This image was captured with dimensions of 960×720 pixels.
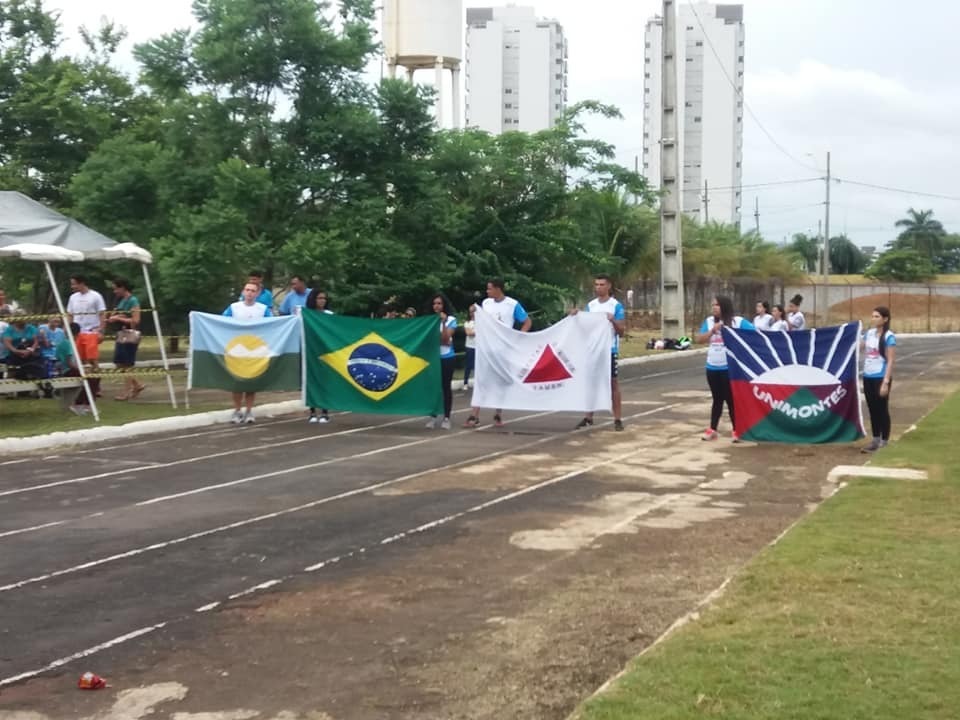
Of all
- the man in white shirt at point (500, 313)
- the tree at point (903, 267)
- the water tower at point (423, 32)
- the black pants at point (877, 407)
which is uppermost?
the water tower at point (423, 32)

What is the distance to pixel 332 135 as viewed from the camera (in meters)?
22.4

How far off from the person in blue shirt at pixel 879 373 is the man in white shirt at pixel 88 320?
435 inches

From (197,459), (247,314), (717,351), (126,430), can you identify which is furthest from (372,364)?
(717,351)

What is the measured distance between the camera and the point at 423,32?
123 feet

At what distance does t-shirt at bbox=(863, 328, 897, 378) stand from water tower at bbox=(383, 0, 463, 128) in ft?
81.9

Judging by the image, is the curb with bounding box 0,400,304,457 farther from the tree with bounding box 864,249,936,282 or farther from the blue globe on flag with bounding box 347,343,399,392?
the tree with bounding box 864,249,936,282

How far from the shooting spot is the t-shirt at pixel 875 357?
13867 millimetres

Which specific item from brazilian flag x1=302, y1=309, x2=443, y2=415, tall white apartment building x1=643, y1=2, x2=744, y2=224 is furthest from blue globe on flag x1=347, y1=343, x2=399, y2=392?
tall white apartment building x1=643, y1=2, x2=744, y2=224

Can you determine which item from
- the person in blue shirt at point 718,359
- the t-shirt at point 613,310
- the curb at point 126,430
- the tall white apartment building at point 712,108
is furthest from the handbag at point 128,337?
the tall white apartment building at point 712,108

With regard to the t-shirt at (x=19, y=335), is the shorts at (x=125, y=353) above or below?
below

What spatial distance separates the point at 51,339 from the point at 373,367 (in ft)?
16.1

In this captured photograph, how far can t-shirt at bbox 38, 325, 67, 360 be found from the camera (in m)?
17.1

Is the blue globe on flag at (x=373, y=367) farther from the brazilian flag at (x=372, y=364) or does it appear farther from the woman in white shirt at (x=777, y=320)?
the woman in white shirt at (x=777, y=320)

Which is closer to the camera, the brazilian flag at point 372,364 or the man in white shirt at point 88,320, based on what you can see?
the brazilian flag at point 372,364
